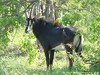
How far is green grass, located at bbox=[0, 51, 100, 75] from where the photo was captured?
8333 mm

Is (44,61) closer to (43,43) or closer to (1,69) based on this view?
(43,43)

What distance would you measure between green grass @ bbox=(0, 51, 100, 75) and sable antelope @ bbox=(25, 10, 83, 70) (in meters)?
0.31

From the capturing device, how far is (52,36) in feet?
36.4

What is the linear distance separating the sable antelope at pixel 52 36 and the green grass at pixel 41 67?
307mm

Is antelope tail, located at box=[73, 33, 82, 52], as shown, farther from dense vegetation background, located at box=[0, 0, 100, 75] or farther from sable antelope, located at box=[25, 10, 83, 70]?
dense vegetation background, located at box=[0, 0, 100, 75]

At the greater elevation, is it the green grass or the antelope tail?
the antelope tail

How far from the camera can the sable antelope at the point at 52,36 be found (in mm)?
10406

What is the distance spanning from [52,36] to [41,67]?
40.4 inches

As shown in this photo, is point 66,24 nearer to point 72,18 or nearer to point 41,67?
point 72,18

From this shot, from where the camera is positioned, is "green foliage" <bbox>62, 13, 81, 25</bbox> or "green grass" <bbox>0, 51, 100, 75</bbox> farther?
"green foliage" <bbox>62, 13, 81, 25</bbox>

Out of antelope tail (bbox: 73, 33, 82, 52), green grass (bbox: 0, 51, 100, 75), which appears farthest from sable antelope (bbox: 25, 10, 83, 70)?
green grass (bbox: 0, 51, 100, 75)

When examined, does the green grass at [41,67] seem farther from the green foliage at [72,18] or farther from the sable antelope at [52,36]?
the green foliage at [72,18]

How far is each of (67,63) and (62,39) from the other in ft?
2.91

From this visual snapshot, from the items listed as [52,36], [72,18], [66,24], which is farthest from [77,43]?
[72,18]
